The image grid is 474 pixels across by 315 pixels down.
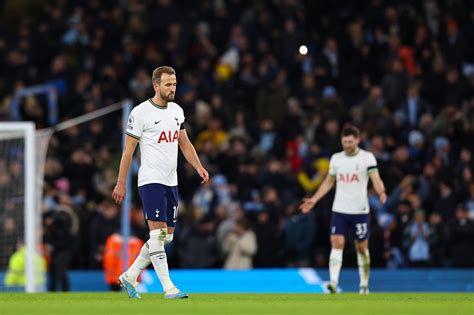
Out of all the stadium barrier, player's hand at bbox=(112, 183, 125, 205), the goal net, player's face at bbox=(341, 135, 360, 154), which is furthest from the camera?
the stadium barrier

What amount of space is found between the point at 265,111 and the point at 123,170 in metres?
13.7

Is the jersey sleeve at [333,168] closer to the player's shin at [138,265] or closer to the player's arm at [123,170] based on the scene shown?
the player's shin at [138,265]

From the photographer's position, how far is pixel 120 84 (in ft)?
94.1

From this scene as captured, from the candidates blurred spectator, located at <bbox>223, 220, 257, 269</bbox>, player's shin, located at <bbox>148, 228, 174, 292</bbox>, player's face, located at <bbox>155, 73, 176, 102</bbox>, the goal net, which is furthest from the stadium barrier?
player's face, located at <bbox>155, 73, 176, 102</bbox>

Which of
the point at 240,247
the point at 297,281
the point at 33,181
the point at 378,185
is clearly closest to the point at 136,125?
the point at 378,185

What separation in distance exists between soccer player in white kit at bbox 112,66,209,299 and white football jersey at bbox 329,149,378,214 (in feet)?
15.3

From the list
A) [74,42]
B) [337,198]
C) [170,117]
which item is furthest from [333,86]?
[170,117]

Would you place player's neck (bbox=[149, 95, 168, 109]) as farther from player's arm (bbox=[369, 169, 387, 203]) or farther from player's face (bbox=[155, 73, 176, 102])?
player's arm (bbox=[369, 169, 387, 203])

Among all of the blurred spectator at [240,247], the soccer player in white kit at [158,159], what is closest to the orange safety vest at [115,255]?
the blurred spectator at [240,247]

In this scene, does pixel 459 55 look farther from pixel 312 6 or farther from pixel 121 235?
pixel 121 235

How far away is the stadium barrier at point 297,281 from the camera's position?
75.0ft

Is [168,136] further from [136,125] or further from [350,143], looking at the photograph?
[350,143]

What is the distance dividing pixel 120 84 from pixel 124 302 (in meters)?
15.5

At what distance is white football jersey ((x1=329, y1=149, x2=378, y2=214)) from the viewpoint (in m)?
18.4
